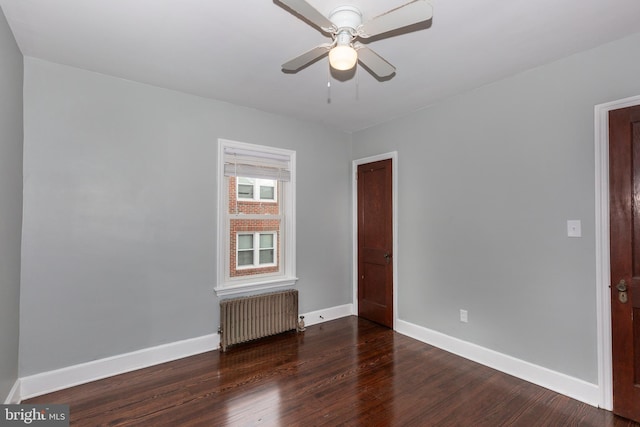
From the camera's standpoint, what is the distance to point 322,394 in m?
2.40

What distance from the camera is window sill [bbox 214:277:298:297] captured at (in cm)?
328

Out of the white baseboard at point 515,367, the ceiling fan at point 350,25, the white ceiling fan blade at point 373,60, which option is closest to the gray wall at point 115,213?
the ceiling fan at point 350,25

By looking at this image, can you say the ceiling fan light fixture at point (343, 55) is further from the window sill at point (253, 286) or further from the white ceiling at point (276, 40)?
the window sill at point (253, 286)

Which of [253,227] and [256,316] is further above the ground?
[253,227]

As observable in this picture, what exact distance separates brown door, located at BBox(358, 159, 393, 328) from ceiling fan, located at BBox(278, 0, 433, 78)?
6.80ft

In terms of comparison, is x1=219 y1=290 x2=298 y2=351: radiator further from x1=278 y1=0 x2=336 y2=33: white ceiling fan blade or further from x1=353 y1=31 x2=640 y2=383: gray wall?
x1=278 y1=0 x2=336 y2=33: white ceiling fan blade

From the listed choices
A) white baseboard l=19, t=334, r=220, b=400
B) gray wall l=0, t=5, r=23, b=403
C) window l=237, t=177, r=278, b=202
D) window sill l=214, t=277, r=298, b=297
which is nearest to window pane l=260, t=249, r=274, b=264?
window sill l=214, t=277, r=298, b=297

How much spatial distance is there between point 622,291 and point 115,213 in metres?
4.05

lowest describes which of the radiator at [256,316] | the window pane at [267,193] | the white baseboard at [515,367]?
the white baseboard at [515,367]

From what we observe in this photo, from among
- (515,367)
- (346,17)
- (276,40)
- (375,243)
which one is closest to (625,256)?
(515,367)

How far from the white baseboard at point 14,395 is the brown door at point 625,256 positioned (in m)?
4.23

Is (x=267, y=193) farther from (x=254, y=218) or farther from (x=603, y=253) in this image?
(x=603, y=253)

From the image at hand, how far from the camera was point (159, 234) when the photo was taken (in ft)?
9.68

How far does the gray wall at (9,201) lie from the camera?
6.31ft
